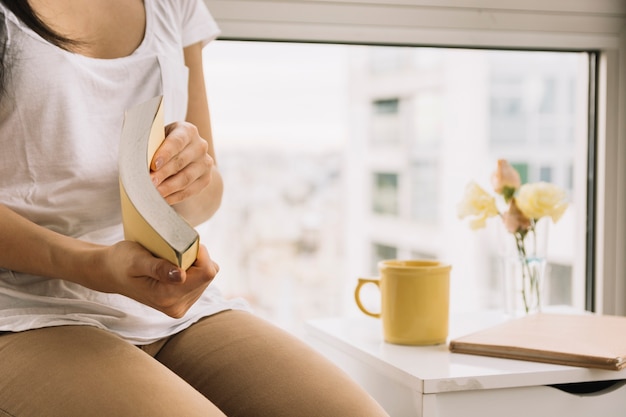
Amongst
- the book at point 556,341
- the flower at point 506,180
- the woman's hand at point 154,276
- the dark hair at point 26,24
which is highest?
the dark hair at point 26,24

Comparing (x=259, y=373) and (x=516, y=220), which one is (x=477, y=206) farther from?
(x=259, y=373)

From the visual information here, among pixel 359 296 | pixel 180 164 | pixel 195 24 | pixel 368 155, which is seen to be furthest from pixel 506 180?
pixel 368 155

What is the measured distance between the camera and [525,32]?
1410mm

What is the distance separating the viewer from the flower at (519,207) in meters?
1.22

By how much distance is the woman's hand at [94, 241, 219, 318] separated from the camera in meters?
0.61

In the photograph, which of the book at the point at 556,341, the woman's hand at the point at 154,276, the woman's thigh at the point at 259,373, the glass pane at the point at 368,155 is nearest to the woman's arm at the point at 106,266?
the woman's hand at the point at 154,276

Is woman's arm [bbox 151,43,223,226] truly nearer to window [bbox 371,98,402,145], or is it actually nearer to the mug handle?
the mug handle

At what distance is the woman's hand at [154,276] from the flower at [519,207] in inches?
26.8

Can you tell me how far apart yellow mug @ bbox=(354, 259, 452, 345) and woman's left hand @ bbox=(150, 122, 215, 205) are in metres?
0.34

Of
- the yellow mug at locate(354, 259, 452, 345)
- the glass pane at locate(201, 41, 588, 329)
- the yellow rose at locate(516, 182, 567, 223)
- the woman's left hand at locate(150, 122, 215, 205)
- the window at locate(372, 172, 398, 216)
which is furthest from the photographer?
the window at locate(372, 172, 398, 216)

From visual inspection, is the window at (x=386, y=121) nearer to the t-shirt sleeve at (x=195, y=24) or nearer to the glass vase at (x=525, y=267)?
the glass vase at (x=525, y=267)

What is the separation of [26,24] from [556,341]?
2.45 feet

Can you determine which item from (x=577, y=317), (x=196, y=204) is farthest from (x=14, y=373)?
(x=577, y=317)

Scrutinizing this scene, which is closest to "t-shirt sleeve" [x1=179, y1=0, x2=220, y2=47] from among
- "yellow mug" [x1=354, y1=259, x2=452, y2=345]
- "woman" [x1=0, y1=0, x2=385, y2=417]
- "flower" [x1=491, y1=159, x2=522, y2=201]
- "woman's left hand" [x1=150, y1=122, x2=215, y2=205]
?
"woman" [x1=0, y1=0, x2=385, y2=417]
